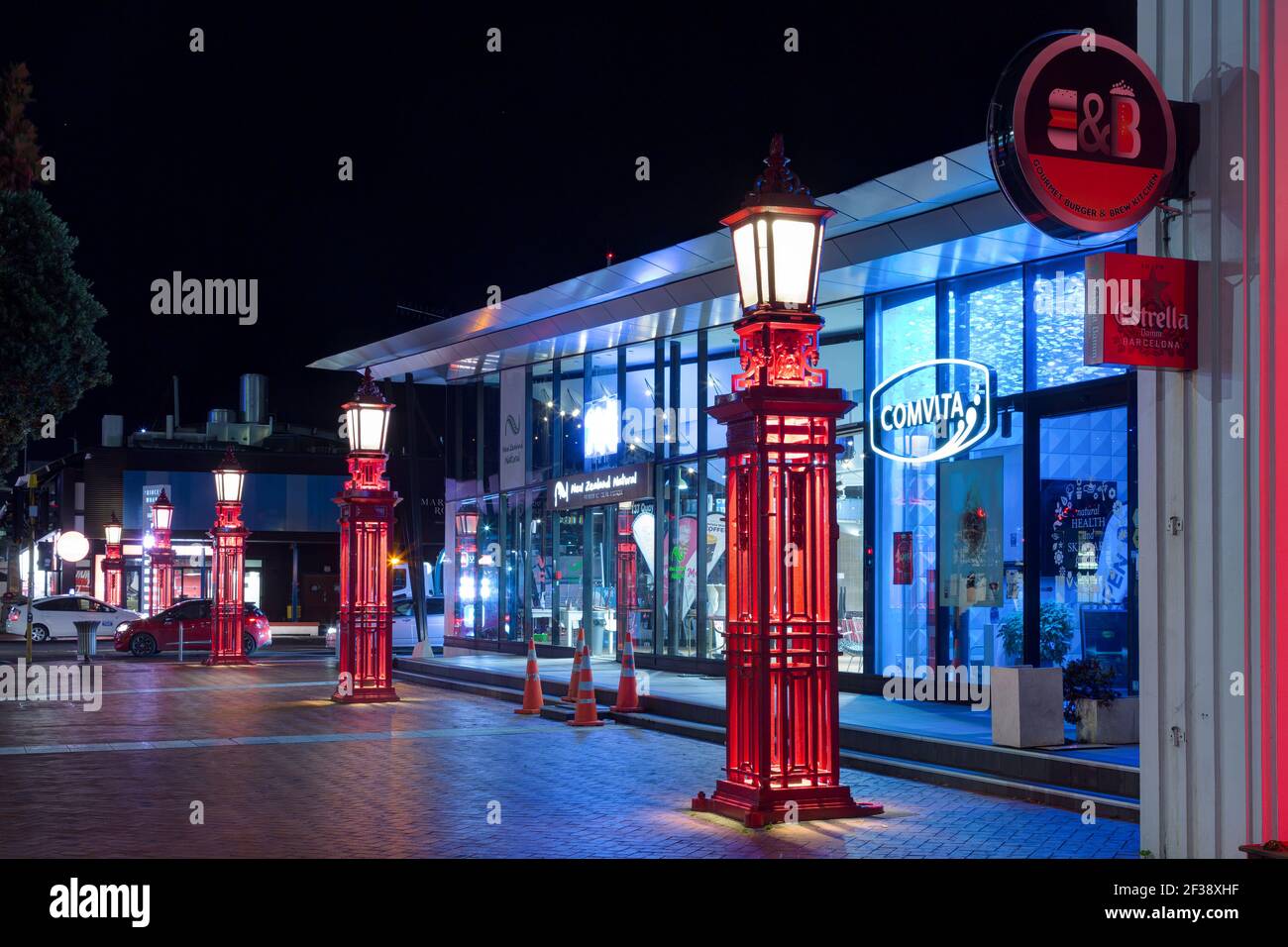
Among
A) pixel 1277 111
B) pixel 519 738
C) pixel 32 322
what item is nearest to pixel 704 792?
pixel 519 738

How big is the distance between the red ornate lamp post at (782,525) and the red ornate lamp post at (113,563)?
40.3 metres

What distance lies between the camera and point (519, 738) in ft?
53.3

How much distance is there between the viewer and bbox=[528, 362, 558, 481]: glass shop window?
95.3 ft

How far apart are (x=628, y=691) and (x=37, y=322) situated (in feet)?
58.6

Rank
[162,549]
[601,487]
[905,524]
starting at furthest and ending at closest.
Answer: [162,549], [601,487], [905,524]

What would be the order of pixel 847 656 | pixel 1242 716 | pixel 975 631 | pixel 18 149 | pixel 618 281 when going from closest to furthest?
pixel 1242 716 < pixel 18 149 < pixel 975 631 < pixel 847 656 < pixel 618 281

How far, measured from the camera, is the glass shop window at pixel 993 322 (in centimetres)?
1728

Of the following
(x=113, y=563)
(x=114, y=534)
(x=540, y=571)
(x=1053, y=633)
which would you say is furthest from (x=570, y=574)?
(x=113, y=563)

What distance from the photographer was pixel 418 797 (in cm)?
1177

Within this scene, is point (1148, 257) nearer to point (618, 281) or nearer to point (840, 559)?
point (840, 559)

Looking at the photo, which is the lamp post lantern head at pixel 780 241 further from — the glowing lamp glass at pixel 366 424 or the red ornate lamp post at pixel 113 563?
the red ornate lamp post at pixel 113 563

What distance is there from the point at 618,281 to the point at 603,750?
9514mm

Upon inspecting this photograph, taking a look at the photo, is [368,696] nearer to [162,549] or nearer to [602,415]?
[602,415]

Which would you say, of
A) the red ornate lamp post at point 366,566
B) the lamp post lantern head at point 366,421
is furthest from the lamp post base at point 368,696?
the lamp post lantern head at point 366,421
